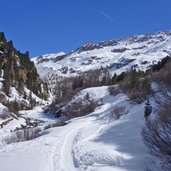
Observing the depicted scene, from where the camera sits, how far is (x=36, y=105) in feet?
366

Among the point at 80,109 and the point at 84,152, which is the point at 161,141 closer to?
the point at 84,152

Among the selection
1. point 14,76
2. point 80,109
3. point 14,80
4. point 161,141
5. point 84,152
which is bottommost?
point 84,152

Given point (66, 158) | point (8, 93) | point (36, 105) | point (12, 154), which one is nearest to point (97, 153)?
point (66, 158)

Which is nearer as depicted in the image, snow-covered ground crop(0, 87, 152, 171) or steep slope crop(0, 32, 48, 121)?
snow-covered ground crop(0, 87, 152, 171)

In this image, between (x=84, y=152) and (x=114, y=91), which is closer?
(x=84, y=152)

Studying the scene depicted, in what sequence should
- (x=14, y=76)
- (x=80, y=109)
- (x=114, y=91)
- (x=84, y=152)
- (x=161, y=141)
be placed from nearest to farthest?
(x=161, y=141), (x=84, y=152), (x=80, y=109), (x=114, y=91), (x=14, y=76)

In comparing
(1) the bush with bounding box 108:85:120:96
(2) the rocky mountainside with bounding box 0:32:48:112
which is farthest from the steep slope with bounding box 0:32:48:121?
(1) the bush with bounding box 108:85:120:96

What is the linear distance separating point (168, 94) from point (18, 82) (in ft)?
299

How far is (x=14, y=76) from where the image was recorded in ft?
339

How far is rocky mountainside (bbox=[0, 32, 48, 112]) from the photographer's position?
91.1 metres

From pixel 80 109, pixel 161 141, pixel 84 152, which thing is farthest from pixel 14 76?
pixel 161 141

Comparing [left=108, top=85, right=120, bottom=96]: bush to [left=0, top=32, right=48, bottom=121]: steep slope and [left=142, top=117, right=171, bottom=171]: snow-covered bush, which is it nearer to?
[left=0, top=32, right=48, bottom=121]: steep slope

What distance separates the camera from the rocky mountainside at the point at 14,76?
91.1 metres

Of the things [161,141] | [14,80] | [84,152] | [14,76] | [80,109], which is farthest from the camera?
[14,76]
